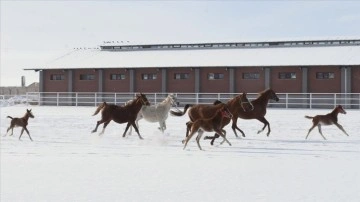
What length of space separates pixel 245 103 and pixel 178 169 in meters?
6.23

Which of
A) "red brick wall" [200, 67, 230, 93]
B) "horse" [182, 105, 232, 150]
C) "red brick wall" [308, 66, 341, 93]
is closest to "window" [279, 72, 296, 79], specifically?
"red brick wall" [308, 66, 341, 93]

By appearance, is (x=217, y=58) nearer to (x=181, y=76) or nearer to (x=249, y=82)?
(x=181, y=76)

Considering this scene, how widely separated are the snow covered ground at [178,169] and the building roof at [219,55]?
72.0 ft

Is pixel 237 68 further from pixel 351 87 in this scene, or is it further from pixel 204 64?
pixel 351 87

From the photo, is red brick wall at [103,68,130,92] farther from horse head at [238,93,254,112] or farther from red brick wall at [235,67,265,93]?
horse head at [238,93,254,112]

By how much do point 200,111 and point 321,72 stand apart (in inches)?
969

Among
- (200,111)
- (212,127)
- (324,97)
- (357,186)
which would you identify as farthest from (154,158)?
(324,97)

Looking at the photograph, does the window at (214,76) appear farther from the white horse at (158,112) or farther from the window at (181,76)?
the white horse at (158,112)

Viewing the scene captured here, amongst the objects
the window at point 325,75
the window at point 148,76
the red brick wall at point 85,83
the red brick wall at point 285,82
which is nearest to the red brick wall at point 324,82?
the window at point 325,75

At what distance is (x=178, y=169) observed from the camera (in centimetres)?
907

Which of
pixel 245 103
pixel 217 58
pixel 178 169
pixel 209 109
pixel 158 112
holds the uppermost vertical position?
pixel 217 58

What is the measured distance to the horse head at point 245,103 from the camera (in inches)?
557

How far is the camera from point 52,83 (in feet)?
138

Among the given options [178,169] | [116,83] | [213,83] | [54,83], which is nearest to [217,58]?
[213,83]
